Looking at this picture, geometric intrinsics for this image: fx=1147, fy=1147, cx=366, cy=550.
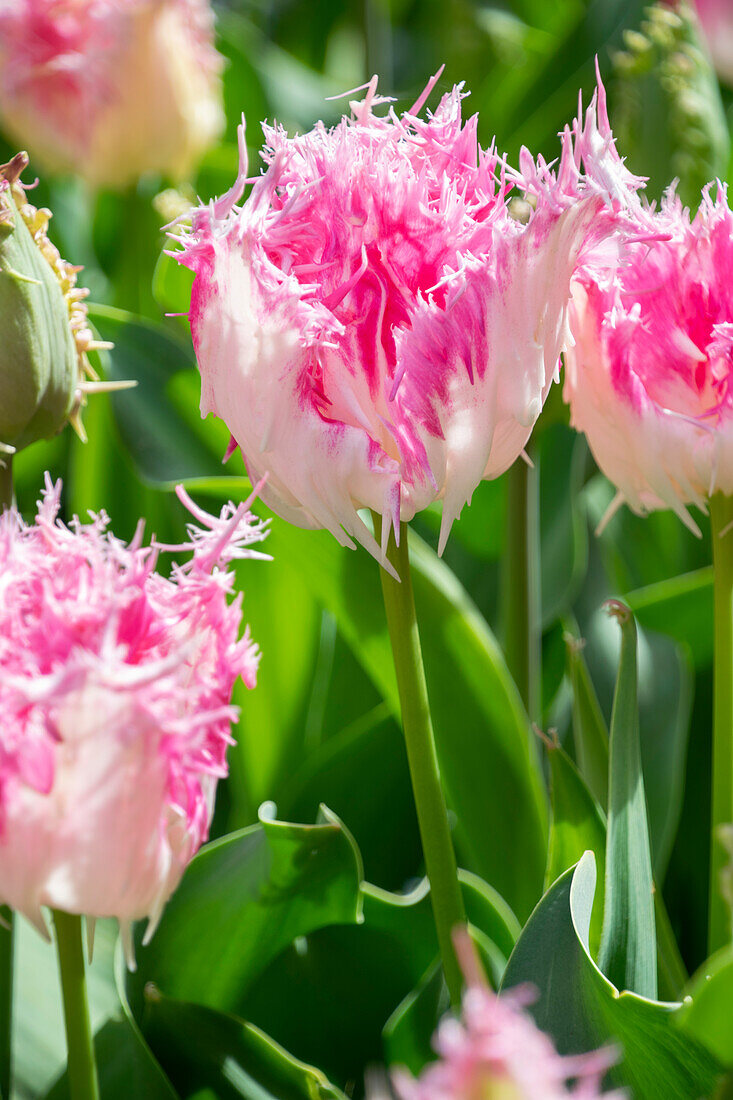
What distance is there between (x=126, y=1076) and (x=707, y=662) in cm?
39

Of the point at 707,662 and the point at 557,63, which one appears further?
the point at 557,63

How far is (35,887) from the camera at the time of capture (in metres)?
0.23

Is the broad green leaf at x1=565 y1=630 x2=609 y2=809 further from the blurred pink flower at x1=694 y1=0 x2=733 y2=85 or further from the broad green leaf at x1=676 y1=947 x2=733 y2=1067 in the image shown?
the blurred pink flower at x1=694 y1=0 x2=733 y2=85

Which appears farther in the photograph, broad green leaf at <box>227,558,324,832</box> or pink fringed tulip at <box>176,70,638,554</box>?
broad green leaf at <box>227,558,324,832</box>

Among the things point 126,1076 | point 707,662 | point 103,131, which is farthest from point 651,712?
point 103,131

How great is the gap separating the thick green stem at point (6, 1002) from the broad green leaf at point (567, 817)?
171 mm

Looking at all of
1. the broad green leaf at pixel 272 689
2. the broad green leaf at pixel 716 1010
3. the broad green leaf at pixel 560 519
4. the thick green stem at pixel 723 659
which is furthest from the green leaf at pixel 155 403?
the broad green leaf at pixel 716 1010

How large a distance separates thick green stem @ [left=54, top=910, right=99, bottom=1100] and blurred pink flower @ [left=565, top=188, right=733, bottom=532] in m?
0.20

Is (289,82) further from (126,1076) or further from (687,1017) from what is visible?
(687,1017)

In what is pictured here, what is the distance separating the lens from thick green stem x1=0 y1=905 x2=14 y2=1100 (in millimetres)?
361

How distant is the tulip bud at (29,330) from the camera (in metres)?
0.32

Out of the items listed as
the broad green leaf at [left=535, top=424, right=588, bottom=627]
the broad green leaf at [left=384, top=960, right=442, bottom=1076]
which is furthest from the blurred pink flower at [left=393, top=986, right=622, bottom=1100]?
the broad green leaf at [left=535, top=424, right=588, bottom=627]

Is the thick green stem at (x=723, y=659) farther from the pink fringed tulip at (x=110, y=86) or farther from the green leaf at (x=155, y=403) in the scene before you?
the pink fringed tulip at (x=110, y=86)

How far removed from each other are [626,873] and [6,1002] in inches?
8.0
